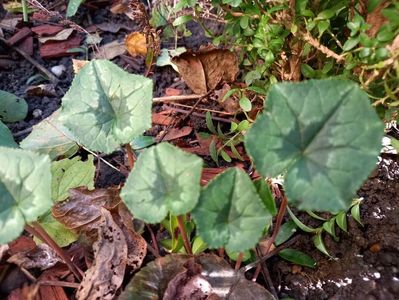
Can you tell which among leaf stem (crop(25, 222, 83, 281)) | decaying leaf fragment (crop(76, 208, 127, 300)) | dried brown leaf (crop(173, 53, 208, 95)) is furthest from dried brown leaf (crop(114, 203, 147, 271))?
dried brown leaf (crop(173, 53, 208, 95))

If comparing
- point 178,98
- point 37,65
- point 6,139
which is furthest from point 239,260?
point 37,65

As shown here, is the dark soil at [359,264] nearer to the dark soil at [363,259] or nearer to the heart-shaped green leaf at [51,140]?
the dark soil at [363,259]

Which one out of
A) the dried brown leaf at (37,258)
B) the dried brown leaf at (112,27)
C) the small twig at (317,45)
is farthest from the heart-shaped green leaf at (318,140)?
the dried brown leaf at (112,27)

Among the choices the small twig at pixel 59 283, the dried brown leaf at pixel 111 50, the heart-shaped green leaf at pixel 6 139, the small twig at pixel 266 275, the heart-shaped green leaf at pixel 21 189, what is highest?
the heart-shaped green leaf at pixel 21 189

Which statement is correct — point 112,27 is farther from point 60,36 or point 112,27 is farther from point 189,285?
point 189,285

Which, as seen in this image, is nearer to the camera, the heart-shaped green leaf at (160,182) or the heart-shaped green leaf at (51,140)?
the heart-shaped green leaf at (160,182)

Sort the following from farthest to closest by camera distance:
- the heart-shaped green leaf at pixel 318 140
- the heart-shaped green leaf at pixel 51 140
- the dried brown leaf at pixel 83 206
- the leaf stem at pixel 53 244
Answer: the heart-shaped green leaf at pixel 51 140 < the dried brown leaf at pixel 83 206 < the leaf stem at pixel 53 244 < the heart-shaped green leaf at pixel 318 140
